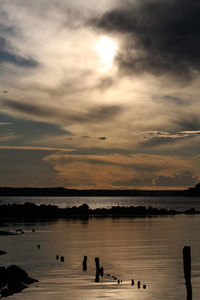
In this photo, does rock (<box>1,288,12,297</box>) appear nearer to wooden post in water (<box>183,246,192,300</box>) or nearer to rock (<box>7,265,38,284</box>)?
rock (<box>7,265,38,284</box>)

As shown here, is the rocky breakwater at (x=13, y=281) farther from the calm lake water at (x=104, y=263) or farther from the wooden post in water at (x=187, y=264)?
the wooden post in water at (x=187, y=264)

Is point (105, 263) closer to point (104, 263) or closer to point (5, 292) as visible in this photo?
point (104, 263)

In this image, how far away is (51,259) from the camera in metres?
53.4

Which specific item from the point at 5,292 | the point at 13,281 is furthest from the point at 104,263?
the point at 5,292

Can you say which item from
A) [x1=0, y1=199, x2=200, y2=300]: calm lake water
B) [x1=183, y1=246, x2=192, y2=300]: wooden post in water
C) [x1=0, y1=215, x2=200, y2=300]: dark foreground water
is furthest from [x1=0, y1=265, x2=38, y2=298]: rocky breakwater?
[x1=183, y1=246, x2=192, y2=300]: wooden post in water

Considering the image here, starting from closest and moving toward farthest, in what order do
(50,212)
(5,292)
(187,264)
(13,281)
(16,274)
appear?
(187,264) → (5,292) → (13,281) → (16,274) → (50,212)

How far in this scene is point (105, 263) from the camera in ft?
166

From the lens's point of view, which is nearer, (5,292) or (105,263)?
(5,292)

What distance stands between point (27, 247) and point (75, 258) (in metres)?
12.9

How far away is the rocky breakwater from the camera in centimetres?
3494

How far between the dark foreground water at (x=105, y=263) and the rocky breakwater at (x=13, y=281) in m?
0.78

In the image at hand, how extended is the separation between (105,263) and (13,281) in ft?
54.1

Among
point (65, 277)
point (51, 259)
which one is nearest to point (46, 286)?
point (65, 277)

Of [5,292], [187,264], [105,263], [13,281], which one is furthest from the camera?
[105,263]
